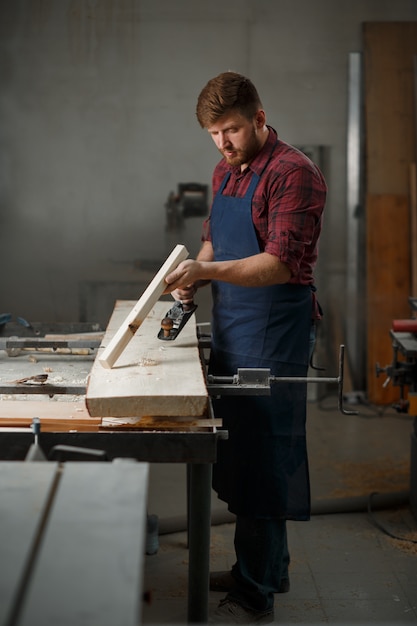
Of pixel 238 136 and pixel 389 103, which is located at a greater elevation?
pixel 389 103

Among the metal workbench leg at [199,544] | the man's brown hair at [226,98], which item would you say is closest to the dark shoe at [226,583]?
the metal workbench leg at [199,544]

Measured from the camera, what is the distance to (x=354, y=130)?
5.62m

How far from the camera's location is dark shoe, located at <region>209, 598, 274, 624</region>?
2754 mm

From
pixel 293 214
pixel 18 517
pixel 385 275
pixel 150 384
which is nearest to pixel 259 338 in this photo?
pixel 293 214

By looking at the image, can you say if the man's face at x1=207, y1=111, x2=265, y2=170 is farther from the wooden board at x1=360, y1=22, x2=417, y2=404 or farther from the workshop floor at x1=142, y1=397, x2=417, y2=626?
the wooden board at x1=360, y1=22, x2=417, y2=404

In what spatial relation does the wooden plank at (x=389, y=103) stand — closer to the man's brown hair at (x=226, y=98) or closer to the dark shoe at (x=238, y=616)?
the man's brown hair at (x=226, y=98)

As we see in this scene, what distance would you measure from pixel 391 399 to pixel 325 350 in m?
0.56

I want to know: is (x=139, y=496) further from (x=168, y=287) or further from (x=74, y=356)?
(x=74, y=356)

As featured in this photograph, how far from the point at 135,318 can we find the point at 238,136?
0.71 meters

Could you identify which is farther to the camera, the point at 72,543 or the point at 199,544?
the point at 199,544

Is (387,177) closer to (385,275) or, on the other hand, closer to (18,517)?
(385,275)

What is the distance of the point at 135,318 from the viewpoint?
2.37 meters

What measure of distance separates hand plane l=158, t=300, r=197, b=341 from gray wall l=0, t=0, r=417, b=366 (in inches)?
114

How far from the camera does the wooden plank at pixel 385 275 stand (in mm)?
5598
